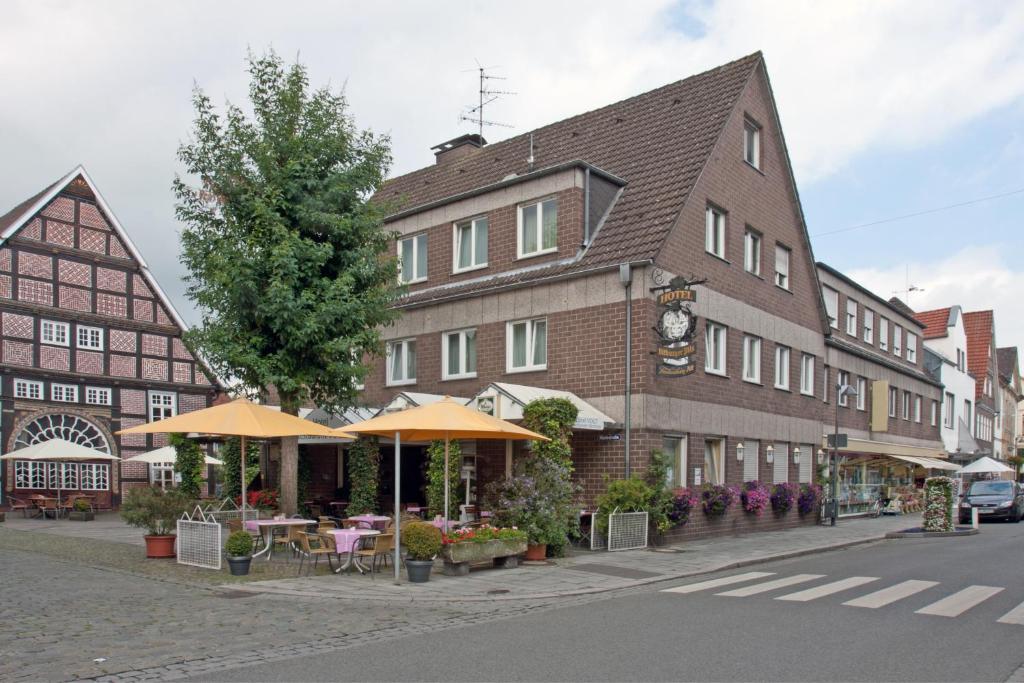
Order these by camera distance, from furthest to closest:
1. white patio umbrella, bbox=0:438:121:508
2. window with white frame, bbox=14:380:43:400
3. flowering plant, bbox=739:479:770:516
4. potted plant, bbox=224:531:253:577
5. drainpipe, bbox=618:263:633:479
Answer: window with white frame, bbox=14:380:43:400 < white patio umbrella, bbox=0:438:121:508 < flowering plant, bbox=739:479:770:516 < drainpipe, bbox=618:263:633:479 < potted plant, bbox=224:531:253:577

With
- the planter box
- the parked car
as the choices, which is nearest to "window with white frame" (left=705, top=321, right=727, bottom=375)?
the planter box

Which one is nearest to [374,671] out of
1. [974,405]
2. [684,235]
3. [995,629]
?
[995,629]

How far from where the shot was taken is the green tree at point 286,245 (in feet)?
56.6

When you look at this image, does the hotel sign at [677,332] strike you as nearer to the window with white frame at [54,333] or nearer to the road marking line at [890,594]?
the road marking line at [890,594]

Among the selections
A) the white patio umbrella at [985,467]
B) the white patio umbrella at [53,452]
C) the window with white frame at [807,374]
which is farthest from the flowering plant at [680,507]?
the white patio umbrella at [985,467]

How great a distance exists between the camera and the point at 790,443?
83.1 feet

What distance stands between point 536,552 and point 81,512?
19588 millimetres

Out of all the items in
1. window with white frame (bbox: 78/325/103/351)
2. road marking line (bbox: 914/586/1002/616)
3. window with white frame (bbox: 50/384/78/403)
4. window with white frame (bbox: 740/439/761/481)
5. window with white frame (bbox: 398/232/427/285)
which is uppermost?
window with white frame (bbox: 398/232/427/285)

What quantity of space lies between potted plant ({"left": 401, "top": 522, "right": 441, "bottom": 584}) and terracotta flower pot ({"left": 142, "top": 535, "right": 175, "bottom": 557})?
16.9 feet

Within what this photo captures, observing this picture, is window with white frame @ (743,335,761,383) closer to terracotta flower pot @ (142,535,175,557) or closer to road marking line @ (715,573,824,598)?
road marking line @ (715,573,824,598)

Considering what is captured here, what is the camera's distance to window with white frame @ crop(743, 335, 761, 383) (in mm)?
23453

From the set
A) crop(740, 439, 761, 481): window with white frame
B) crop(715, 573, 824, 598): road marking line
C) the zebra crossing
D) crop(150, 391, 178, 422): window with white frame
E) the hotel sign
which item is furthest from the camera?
crop(150, 391, 178, 422): window with white frame

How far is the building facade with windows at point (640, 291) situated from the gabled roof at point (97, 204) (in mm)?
14715

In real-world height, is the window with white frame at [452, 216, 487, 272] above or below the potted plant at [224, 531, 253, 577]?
above
